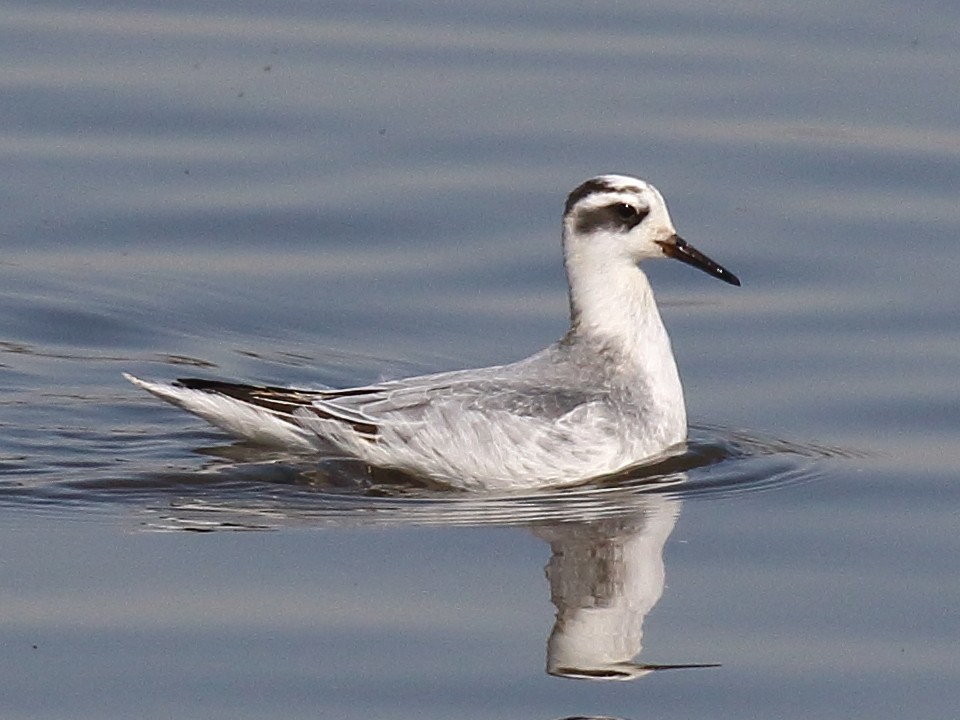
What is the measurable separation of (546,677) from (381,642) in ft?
2.26

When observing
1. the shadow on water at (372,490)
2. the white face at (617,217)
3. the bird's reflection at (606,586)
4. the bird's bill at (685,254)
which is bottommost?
the bird's reflection at (606,586)

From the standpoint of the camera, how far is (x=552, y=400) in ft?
38.8

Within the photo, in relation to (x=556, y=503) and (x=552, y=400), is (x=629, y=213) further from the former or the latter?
(x=556, y=503)

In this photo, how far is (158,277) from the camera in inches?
564

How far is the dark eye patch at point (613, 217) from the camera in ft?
40.3

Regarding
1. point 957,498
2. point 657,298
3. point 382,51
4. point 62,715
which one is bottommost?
point 62,715

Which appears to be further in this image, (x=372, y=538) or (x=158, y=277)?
(x=158, y=277)

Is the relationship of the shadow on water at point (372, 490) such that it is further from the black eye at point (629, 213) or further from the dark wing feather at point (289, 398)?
the black eye at point (629, 213)

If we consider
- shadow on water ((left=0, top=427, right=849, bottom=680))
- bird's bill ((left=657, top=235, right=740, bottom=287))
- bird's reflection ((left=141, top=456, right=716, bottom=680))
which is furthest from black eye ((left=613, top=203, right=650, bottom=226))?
bird's reflection ((left=141, top=456, right=716, bottom=680))

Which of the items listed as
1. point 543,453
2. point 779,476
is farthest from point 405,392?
point 779,476

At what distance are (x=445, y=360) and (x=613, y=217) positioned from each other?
4.95 ft

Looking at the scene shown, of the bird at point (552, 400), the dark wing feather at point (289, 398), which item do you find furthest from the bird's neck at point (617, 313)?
the dark wing feather at point (289, 398)

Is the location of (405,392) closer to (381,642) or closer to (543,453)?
(543,453)

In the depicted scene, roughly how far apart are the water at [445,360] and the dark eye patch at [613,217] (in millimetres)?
1158
